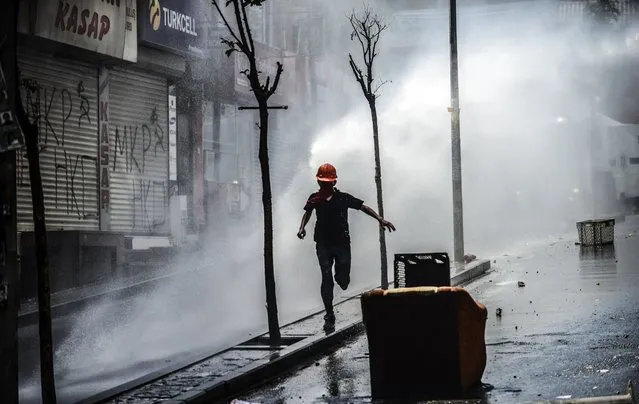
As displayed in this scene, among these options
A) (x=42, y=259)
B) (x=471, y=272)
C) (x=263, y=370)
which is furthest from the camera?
(x=471, y=272)

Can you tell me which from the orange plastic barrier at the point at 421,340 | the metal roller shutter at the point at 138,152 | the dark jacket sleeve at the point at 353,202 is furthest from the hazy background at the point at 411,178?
the orange plastic barrier at the point at 421,340

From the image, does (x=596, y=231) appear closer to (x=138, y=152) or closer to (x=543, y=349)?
(x=138, y=152)

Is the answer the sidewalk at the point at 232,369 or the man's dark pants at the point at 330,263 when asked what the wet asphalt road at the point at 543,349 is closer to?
the sidewalk at the point at 232,369

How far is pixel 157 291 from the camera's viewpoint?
19.4 metres

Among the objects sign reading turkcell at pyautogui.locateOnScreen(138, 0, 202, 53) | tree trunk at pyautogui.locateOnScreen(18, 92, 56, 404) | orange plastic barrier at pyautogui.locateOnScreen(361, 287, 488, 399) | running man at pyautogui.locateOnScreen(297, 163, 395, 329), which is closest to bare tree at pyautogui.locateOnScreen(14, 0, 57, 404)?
tree trunk at pyautogui.locateOnScreen(18, 92, 56, 404)

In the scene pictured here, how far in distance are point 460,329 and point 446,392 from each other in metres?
0.49

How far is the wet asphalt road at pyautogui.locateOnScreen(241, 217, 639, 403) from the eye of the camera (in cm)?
844

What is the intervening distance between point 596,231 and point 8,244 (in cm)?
1999

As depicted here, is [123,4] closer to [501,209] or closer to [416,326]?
[416,326]

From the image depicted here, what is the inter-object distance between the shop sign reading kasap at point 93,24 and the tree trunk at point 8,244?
13.3 metres

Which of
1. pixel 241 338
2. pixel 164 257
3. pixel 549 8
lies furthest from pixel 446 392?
pixel 549 8

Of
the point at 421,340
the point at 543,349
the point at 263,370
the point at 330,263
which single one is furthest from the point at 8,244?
the point at 330,263

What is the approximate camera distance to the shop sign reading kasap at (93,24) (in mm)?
20391

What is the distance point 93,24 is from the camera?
21938 millimetres
